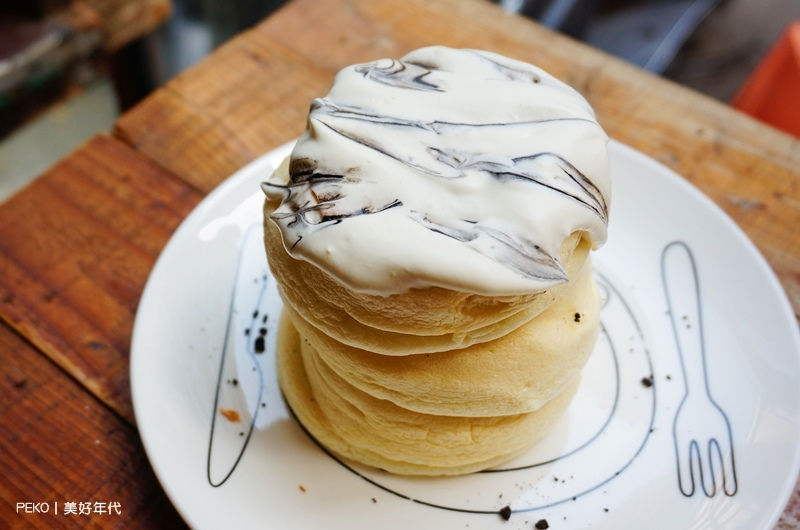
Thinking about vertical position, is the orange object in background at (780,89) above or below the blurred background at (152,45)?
above

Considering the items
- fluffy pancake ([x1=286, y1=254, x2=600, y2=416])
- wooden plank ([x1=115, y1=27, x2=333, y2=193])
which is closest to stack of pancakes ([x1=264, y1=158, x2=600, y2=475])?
fluffy pancake ([x1=286, y1=254, x2=600, y2=416])

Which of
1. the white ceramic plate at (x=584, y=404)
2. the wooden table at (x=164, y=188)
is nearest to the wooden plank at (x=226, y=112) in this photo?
the wooden table at (x=164, y=188)

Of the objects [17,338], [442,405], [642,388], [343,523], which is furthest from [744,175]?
[17,338]

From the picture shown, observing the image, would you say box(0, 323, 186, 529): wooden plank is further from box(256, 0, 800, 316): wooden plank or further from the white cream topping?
box(256, 0, 800, 316): wooden plank

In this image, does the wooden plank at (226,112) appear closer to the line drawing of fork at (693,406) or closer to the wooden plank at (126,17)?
the wooden plank at (126,17)

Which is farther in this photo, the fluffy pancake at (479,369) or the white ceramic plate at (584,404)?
the white ceramic plate at (584,404)

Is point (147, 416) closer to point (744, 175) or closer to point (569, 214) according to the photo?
point (569, 214)

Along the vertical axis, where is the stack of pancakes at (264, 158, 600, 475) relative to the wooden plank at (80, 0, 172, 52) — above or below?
above

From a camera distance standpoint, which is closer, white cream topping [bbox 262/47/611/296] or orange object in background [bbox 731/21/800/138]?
white cream topping [bbox 262/47/611/296]
